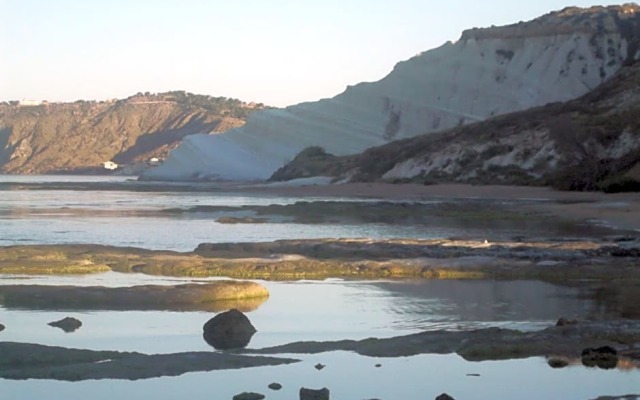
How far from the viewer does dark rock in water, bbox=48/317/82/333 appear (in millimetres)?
11663

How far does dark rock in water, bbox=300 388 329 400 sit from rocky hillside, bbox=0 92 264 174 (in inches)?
5206

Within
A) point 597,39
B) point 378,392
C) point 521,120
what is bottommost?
point 378,392

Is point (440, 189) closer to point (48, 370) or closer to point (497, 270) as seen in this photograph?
point (497, 270)

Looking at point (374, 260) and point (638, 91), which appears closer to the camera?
point (374, 260)

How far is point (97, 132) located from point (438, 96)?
304 feet

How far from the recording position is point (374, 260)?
18.3 m

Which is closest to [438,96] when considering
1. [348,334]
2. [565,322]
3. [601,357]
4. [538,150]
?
[538,150]

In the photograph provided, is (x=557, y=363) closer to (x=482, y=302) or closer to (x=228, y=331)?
(x=228, y=331)

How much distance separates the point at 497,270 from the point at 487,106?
64.6m

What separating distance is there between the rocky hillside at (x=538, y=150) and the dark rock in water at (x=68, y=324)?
1275 inches

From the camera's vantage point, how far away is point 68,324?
465 inches

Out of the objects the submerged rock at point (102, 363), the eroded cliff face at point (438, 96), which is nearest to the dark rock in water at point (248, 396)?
the submerged rock at point (102, 363)

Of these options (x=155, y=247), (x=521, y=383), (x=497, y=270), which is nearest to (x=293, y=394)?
(x=521, y=383)

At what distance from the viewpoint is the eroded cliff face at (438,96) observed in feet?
257
